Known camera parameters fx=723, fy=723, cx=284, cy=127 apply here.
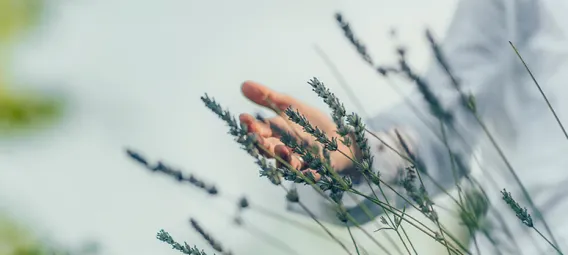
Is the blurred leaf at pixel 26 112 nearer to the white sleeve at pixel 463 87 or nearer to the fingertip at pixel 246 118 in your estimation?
the white sleeve at pixel 463 87

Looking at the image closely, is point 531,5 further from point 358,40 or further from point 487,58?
point 358,40

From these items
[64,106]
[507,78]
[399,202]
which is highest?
[64,106]

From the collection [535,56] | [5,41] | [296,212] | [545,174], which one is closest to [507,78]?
[535,56]

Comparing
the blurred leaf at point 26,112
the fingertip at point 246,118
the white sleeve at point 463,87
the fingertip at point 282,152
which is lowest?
the fingertip at point 282,152

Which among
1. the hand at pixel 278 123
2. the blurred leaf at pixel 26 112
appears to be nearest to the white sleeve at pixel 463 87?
the hand at pixel 278 123

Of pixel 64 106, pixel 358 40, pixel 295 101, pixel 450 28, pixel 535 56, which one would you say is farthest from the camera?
pixel 64 106

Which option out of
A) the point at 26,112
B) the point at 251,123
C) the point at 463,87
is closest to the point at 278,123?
the point at 251,123

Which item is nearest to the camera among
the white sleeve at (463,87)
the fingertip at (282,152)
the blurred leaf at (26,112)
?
the fingertip at (282,152)

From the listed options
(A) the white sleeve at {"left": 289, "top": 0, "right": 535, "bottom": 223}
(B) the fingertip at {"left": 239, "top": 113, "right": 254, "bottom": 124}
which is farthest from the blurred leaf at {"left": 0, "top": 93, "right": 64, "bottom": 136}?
(B) the fingertip at {"left": 239, "top": 113, "right": 254, "bottom": 124}

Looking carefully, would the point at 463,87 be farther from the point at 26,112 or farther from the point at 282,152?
the point at 26,112
